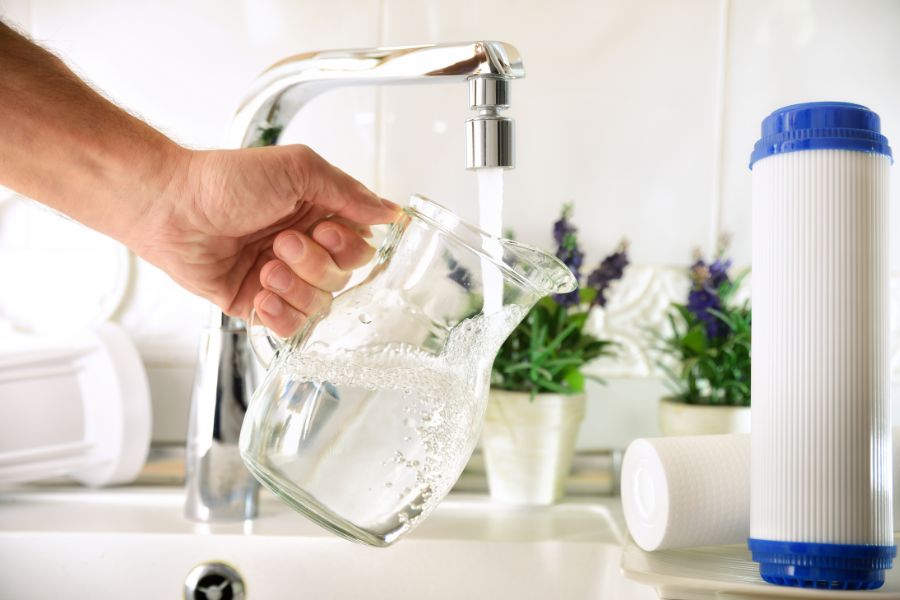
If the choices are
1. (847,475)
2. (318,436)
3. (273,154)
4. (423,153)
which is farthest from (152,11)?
(847,475)

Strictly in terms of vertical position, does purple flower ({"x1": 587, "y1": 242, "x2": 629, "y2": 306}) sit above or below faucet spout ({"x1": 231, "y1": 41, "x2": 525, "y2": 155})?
below

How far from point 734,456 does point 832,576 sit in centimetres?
12

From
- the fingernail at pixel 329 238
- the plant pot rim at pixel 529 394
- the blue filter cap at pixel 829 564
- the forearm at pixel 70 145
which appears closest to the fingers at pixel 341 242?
the fingernail at pixel 329 238

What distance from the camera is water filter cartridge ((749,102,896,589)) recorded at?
17.1 inches

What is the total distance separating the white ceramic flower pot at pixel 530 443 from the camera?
0.74 m

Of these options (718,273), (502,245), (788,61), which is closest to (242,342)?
(502,245)

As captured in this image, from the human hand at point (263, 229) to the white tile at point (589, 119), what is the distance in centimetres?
25

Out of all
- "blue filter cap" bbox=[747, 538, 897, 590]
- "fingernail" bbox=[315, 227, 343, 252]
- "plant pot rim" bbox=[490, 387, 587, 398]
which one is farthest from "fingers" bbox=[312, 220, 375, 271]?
"blue filter cap" bbox=[747, 538, 897, 590]

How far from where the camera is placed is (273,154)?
0.54 meters

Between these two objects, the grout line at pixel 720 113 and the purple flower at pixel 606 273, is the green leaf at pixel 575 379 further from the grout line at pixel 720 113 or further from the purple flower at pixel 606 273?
the grout line at pixel 720 113

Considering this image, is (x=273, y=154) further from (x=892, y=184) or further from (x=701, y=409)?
(x=892, y=184)

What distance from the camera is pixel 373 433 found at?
421 millimetres

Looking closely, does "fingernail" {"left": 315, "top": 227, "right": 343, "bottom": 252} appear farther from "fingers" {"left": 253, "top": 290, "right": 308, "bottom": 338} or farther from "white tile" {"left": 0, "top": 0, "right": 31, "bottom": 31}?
"white tile" {"left": 0, "top": 0, "right": 31, "bottom": 31}

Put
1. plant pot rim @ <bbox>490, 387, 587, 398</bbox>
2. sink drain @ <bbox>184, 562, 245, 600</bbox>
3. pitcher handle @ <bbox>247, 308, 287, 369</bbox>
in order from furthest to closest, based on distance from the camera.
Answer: plant pot rim @ <bbox>490, 387, 587, 398</bbox> < sink drain @ <bbox>184, 562, 245, 600</bbox> < pitcher handle @ <bbox>247, 308, 287, 369</bbox>
